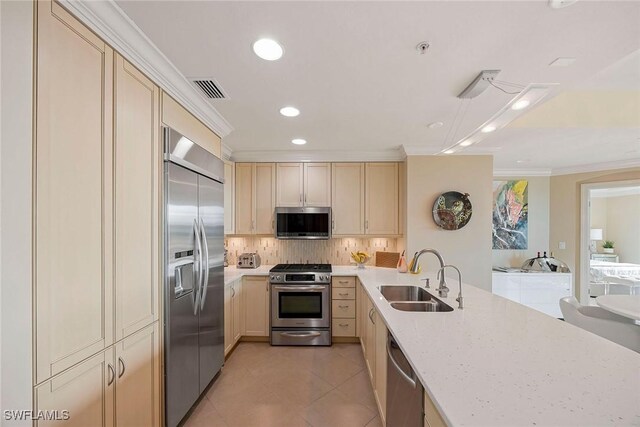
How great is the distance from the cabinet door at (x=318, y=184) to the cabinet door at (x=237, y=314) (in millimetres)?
1523

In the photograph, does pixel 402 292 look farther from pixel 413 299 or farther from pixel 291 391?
pixel 291 391

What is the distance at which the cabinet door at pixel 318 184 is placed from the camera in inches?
154

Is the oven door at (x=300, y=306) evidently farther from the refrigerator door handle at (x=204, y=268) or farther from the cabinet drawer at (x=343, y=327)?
the refrigerator door handle at (x=204, y=268)

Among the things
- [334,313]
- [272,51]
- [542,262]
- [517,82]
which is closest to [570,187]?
[542,262]

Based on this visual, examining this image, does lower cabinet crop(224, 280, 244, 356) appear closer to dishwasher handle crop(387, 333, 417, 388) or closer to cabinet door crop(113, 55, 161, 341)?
cabinet door crop(113, 55, 161, 341)

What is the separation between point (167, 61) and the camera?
65.1 inches

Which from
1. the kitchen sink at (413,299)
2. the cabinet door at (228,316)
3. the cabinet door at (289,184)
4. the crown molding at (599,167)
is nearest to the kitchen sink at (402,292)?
the kitchen sink at (413,299)

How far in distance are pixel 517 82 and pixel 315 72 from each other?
1378mm

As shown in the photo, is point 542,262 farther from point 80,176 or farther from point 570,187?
point 80,176

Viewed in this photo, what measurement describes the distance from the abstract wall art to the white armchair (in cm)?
236

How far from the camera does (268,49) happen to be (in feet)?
4.98

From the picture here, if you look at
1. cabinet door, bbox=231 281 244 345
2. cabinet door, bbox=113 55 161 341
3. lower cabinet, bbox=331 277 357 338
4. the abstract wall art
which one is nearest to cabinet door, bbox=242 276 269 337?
cabinet door, bbox=231 281 244 345

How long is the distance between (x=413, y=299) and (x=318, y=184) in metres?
2.03

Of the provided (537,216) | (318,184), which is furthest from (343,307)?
(537,216)
